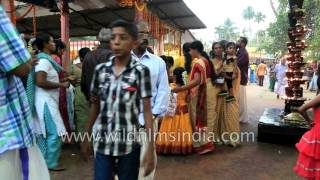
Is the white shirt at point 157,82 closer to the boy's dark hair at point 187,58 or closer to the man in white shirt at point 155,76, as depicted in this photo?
the man in white shirt at point 155,76

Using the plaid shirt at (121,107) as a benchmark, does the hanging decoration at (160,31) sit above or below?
above

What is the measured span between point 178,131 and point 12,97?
12.7 ft

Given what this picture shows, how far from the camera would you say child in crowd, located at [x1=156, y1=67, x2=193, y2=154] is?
552 cm

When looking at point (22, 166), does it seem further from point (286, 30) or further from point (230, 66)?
point (286, 30)

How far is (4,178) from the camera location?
181 centimetres

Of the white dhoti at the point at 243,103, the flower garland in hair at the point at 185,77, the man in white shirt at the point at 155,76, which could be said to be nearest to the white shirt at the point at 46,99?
the man in white shirt at the point at 155,76

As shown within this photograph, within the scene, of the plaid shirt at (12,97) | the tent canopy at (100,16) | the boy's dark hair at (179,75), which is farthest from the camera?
the tent canopy at (100,16)

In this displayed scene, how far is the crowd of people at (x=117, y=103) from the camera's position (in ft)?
6.06

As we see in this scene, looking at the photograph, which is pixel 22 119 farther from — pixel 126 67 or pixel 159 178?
pixel 159 178

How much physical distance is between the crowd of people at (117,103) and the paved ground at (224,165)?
223 millimetres

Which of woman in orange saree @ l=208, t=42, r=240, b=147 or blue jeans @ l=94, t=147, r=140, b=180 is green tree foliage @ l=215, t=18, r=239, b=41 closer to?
woman in orange saree @ l=208, t=42, r=240, b=147

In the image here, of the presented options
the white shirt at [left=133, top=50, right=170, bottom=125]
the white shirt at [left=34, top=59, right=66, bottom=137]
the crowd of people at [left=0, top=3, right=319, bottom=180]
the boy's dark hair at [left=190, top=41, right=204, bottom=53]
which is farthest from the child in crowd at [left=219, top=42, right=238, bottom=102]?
the white shirt at [left=34, top=59, right=66, bottom=137]

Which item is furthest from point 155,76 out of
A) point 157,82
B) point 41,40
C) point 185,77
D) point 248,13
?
point 248,13

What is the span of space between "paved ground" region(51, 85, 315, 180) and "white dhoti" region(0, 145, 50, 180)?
Answer: 2.55 metres
